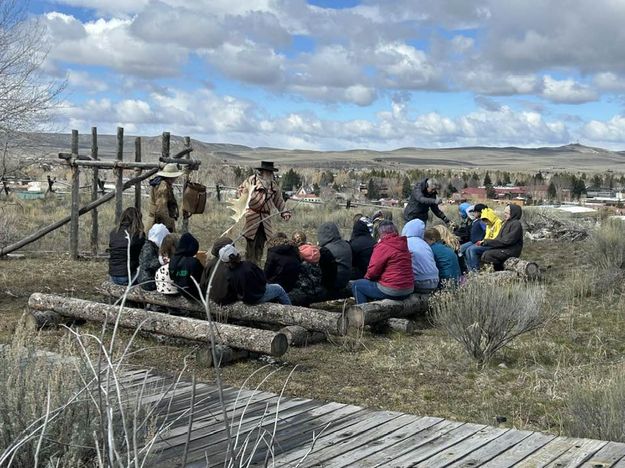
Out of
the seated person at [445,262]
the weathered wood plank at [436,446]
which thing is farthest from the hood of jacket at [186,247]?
the weathered wood plank at [436,446]

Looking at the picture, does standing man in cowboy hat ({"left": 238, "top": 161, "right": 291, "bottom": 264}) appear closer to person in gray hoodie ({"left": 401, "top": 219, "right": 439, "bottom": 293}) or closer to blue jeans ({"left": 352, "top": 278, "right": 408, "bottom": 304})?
blue jeans ({"left": 352, "top": 278, "right": 408, "bottom": 304})

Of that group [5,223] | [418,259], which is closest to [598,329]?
[418,259]

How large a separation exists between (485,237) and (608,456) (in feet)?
29.3

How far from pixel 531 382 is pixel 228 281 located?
10.6 ft

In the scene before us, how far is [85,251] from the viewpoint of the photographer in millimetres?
15438

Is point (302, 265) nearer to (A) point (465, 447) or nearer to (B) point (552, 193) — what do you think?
(A) point (465, 447)

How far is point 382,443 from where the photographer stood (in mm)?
4445

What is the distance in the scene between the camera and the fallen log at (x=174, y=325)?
22.4ft

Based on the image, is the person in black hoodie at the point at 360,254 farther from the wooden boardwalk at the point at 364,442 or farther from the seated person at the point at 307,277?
Answer: the wooden boardwalk at the point at 364,442

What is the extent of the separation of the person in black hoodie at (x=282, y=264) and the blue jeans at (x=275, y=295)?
0.44 m

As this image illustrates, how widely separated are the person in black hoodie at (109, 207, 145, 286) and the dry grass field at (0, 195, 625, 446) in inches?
38.8

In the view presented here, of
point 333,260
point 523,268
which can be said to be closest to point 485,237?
point 523,268

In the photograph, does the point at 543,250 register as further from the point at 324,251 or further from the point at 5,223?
the point at 5,223

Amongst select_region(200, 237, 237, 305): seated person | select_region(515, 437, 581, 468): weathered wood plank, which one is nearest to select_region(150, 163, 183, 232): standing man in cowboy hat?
select_region(200, 237, 237, 305): seated person
